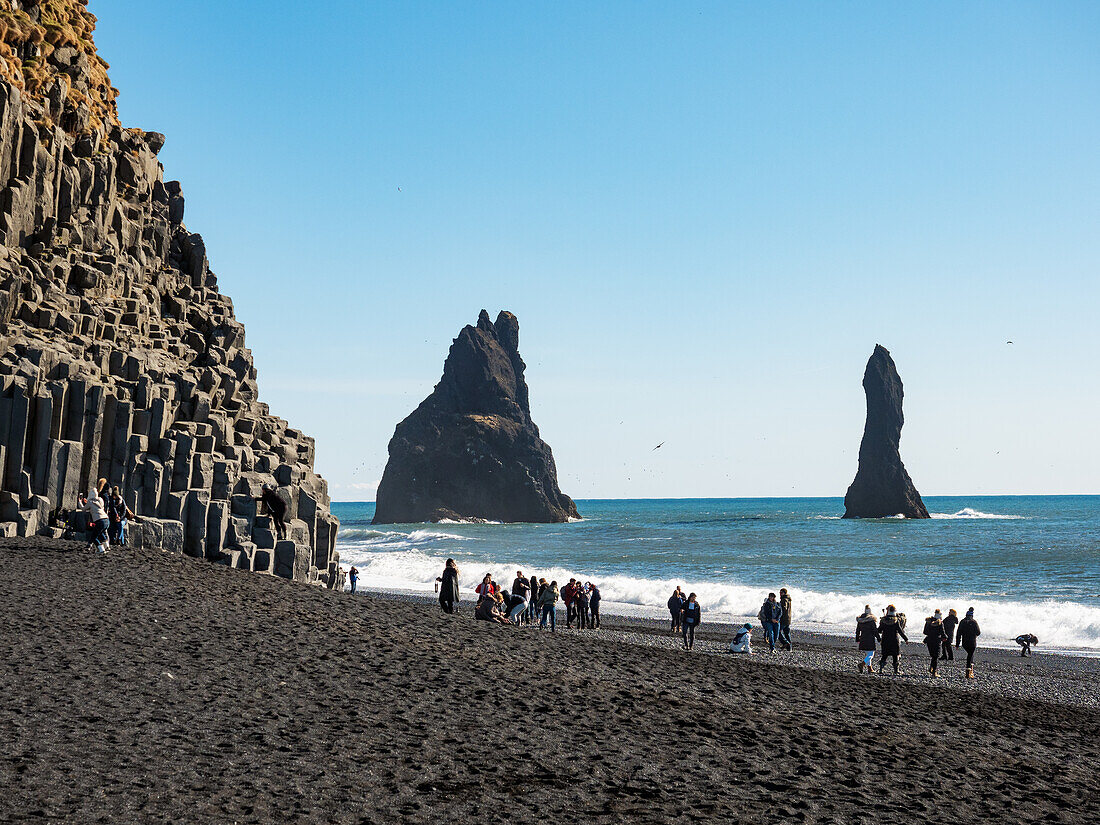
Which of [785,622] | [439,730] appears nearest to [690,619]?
[785,622]

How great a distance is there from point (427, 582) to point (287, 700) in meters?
44.8

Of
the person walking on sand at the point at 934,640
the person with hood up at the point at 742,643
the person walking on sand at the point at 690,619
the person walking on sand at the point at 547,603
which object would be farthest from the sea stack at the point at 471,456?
the person walking on sand at the point at 934,640

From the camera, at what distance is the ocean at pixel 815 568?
42.2 meters

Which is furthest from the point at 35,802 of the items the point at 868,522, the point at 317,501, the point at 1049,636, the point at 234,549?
the point at 868,522

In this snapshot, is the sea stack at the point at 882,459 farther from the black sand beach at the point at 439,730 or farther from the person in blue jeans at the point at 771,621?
the black sand beach at the point at 439,730

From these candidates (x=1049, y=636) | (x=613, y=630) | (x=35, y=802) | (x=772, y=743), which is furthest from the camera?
(x=1049, y=636)

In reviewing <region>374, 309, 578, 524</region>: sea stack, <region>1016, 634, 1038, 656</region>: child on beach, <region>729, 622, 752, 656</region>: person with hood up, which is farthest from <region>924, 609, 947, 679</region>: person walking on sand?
<region>374, 309, 578, 524</region>: sea stack

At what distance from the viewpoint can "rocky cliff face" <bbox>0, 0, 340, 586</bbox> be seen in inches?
1027

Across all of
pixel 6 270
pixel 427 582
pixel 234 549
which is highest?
pixel 6 270

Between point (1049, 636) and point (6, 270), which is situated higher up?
point (6, 270)

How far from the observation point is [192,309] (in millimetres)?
36875

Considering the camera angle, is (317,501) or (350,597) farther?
(317,501)

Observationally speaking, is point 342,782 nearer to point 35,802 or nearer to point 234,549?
point 35,802

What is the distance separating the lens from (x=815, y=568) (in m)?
63.8
